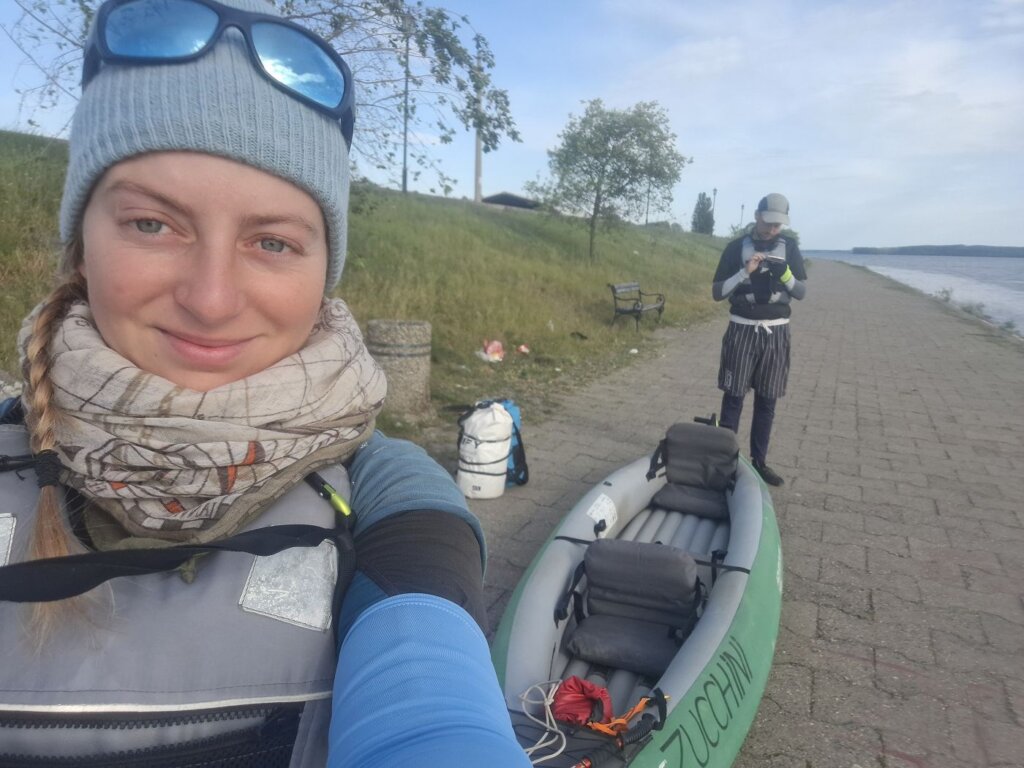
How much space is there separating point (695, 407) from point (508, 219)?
18079 mm

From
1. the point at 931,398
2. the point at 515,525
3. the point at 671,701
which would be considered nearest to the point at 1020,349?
the point at 931,398

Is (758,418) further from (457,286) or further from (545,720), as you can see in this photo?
(457,286)

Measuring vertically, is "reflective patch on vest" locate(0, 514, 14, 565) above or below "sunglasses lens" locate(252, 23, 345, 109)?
below

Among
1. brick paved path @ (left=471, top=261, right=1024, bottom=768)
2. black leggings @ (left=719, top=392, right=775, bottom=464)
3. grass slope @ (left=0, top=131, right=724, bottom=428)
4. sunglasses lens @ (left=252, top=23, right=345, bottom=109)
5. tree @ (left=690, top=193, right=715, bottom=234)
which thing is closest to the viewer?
sunglasses lens @ (left=252, top=23, right=345, bottom=109)

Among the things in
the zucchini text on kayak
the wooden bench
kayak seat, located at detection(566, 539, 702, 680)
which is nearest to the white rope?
the zucchini text on kayak

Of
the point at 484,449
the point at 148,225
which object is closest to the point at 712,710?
the point at 148,225

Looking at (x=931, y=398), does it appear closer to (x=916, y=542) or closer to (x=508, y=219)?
(x=916, y=542)

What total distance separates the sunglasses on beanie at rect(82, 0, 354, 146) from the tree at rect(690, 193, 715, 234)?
247 feet

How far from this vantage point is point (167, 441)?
41.1 inches

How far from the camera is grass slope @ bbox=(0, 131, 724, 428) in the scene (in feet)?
23.1

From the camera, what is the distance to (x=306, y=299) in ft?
3.75

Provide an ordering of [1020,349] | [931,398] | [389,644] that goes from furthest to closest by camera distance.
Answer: [1020,349]
[931,398]
[389,644]

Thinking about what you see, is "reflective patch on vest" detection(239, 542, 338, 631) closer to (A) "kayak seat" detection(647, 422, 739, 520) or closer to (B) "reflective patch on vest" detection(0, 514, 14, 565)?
(B) "reflective patch on vest" detection(0, 514, 14, 565)

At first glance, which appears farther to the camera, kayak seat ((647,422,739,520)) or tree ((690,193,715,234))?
tree ((690,193,715,234))
